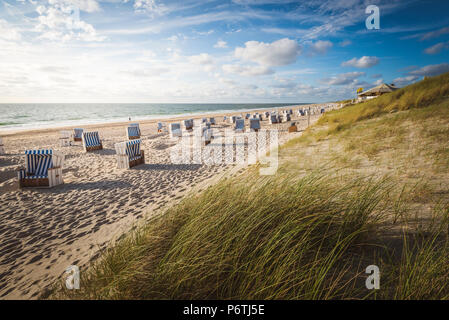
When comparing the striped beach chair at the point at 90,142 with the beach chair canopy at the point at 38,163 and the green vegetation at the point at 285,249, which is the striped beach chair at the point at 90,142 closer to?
the beach chair canopy at the point at 38,163

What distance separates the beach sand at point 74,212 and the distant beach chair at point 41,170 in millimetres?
204

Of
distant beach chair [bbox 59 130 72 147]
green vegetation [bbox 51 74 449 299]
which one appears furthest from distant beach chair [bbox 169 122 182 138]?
green vegetation [bbox 51 74 449 299]

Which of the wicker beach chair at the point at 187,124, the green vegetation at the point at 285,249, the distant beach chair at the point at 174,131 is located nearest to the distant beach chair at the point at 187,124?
the wicker beach chair at the point at 187,124

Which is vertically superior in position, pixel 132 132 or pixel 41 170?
pixel 132 132

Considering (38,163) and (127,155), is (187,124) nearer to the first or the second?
(127,155)

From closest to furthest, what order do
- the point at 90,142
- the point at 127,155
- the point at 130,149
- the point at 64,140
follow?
1. the point at 127,155
2. the point at 130,149
3. the point at 90,142
4. the point at 64,140

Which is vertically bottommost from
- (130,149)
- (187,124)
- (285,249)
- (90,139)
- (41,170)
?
(285,249)

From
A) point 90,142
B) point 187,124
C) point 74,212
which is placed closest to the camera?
point 74,212

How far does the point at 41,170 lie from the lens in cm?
540

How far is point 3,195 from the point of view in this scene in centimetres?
480

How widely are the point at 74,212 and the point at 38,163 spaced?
116 inches

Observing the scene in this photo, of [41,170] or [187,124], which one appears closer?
[41,170]

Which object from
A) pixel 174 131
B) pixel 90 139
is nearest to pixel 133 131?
pixel 174 131
